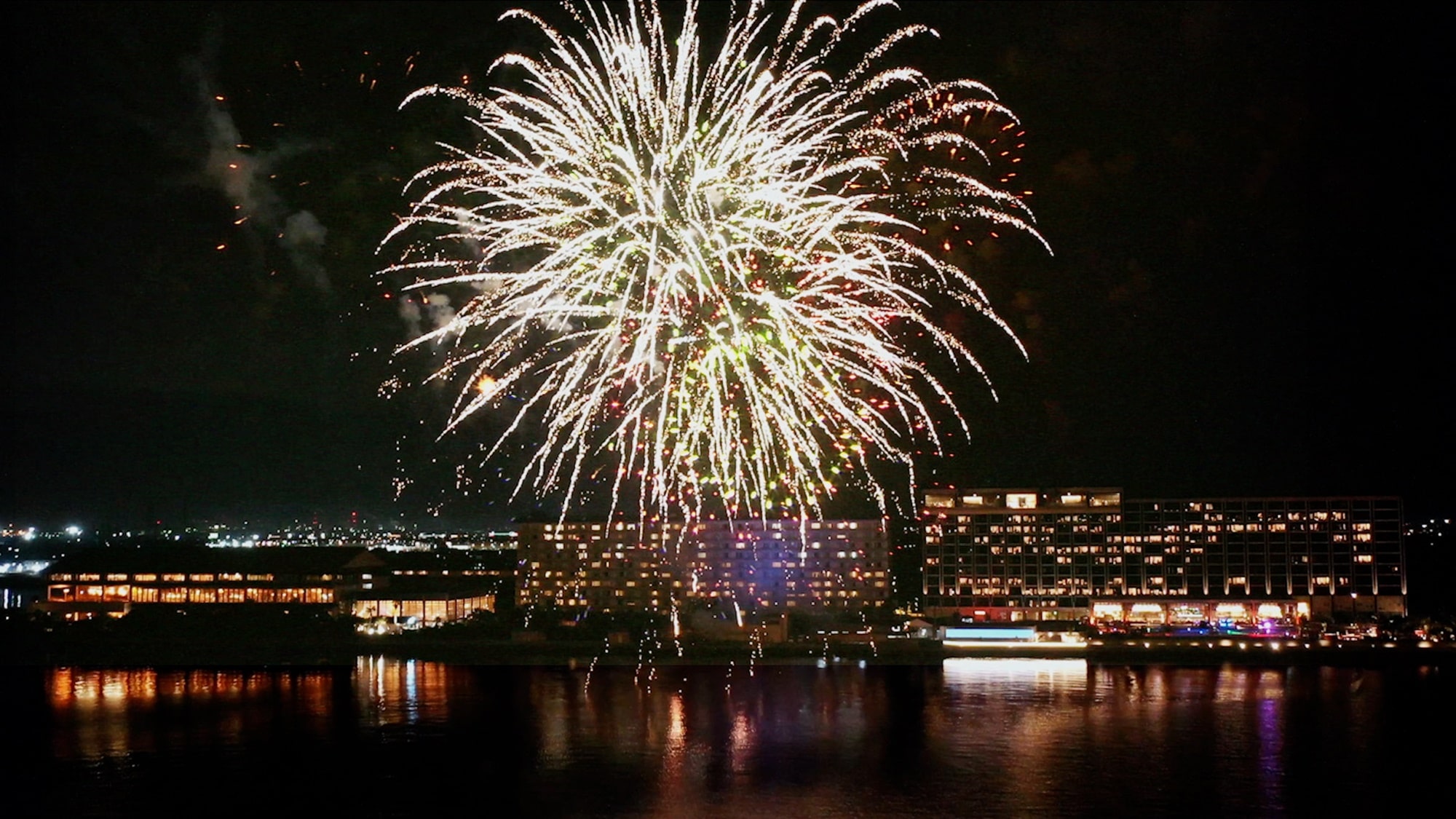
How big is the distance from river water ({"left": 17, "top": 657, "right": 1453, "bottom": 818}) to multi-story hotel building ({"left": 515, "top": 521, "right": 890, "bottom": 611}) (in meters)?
18.3

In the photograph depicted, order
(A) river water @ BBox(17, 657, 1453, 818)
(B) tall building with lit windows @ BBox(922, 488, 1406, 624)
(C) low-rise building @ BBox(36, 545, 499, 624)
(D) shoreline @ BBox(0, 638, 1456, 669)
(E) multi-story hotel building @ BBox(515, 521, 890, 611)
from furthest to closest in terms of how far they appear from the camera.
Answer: (E) multi-story hotel building @ BBox(515, 521, 890, 611) < (B) tall building with lit windows @ BBox(922, 488, 1406, 624) < (C) low-rise building @ BBox(36, 545, 499, 624) < (D) shoreline @ BBox(0, 638, 1456, 669) < (A) river water @ BBox(17, 657, 1453, 818)

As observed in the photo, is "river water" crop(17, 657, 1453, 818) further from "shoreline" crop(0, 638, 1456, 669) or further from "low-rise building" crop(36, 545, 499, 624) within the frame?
"low-rise building" crop(36, 545, 499, 624)

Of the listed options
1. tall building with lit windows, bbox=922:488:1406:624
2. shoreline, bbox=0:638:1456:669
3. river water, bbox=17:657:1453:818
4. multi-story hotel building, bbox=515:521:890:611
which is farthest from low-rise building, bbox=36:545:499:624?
tall building with lit windows, bbox=922:488:1406:624

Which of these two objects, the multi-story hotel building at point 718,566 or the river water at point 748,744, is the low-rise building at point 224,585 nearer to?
the multi-story hotel building at point 718,566

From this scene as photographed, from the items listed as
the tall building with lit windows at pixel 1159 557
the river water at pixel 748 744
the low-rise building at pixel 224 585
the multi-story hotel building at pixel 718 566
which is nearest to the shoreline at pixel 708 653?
the river water at pixel 748 744

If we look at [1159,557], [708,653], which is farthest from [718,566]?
[1159,557]

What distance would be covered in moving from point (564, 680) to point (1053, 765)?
1570cm

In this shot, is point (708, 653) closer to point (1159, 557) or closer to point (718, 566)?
point (718, 566)

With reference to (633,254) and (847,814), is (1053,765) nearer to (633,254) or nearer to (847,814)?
(847,814)

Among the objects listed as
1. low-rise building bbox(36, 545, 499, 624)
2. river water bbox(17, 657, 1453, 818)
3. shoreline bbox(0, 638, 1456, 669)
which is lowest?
shoreline bbox(0, 638, 1456, 669)

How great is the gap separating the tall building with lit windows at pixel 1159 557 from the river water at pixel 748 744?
14063 mm

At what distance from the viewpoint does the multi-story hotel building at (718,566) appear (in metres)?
50.4

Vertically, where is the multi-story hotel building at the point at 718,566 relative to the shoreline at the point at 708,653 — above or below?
above

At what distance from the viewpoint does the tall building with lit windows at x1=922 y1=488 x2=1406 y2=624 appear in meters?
45.2
